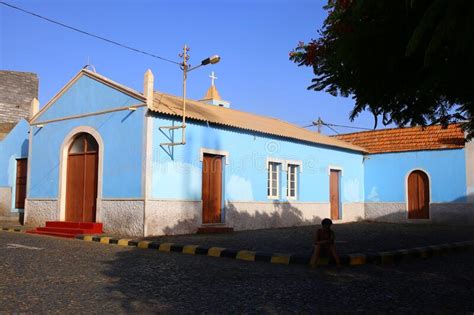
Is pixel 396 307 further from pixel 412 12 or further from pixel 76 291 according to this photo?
pixel 76 291

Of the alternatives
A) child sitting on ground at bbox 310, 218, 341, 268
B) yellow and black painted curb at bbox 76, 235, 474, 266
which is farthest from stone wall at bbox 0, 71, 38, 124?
child sitting on ground at bbox 310, 218, 341, 268

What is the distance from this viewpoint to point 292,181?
1945 centimetres

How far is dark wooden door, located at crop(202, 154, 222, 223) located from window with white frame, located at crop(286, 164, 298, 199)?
150 inches

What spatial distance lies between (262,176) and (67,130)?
6.87m

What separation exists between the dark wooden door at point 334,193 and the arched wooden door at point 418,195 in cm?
317

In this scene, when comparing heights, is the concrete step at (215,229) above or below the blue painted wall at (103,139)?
below

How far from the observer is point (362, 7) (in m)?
4.27

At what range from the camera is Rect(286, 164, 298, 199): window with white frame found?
755 inches

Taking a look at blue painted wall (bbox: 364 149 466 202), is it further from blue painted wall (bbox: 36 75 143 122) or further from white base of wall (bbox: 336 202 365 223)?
blue painted wall (bbox: 36 75 143 122)

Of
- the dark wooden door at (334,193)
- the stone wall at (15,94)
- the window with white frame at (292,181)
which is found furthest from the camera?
the stone wall at (15,94)

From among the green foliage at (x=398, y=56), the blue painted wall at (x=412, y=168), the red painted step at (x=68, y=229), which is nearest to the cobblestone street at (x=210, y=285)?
the green foliage at (x=398, y=56)

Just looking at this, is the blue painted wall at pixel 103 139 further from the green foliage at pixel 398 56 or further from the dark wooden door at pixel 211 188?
the green foliage at pixel 398 56

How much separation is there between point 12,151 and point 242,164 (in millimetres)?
9886

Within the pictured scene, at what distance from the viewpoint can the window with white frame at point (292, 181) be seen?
1917cm
